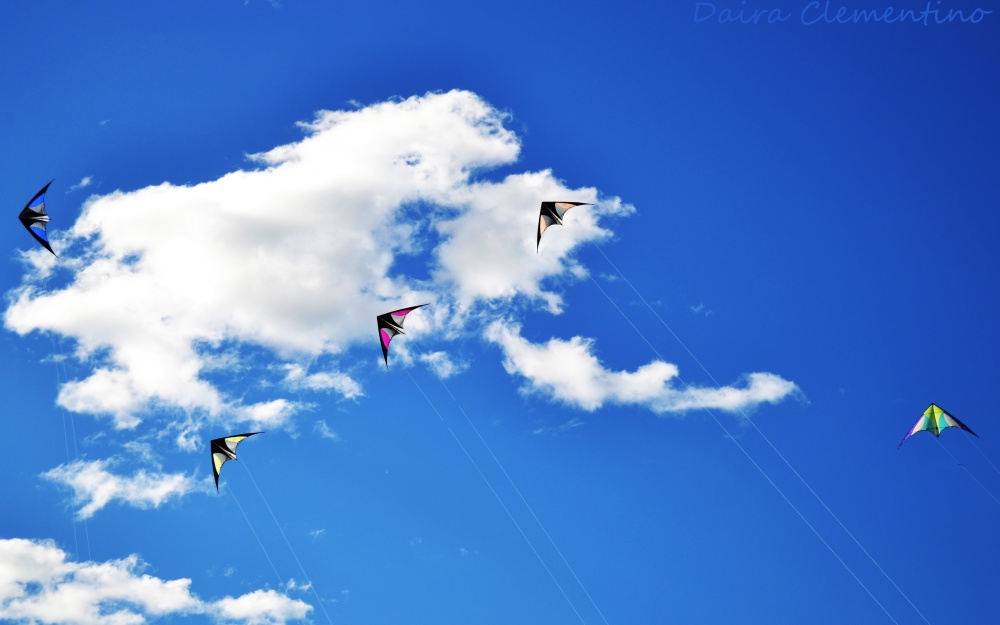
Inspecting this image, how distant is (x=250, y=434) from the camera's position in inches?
1914

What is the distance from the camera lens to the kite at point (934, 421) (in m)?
50.0

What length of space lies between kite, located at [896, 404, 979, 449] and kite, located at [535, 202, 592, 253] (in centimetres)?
1879

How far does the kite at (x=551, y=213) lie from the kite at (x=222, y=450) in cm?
1690

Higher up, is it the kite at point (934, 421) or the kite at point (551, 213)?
the kite at point (551, 213)

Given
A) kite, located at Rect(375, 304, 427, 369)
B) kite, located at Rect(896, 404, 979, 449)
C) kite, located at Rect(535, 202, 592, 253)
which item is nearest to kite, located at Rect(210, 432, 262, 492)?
kite, located at Rect(375, 304, 427, 369)

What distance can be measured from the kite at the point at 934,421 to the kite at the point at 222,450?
102 ft

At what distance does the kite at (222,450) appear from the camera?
165 feet

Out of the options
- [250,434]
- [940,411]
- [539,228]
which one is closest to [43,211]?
[250,434]

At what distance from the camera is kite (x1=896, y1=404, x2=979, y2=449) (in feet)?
164

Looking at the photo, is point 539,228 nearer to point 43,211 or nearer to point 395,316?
point 395,316

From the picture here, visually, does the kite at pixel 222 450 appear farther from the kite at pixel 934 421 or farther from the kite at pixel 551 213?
the kite at pixel 934 421

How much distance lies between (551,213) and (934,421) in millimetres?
20294

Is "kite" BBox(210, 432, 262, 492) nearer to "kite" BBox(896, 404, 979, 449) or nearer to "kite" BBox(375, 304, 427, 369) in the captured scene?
"kite" BBox(375, 304, 427, 369)

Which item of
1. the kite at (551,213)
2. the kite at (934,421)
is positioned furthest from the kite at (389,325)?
the kite at (934,421)
